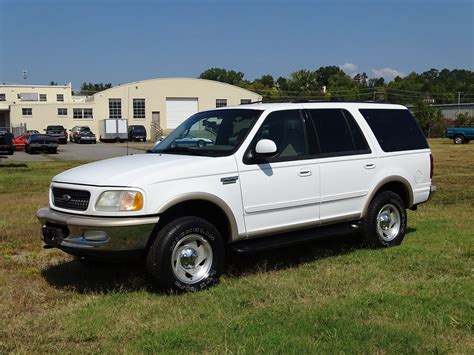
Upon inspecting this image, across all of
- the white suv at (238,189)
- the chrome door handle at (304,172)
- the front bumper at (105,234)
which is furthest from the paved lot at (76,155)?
the front bumper at (105,234)

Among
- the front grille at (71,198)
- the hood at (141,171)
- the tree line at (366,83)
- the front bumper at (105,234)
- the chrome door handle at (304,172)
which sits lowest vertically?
the front bumper at (105,234)

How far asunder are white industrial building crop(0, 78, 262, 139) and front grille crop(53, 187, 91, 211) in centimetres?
5947

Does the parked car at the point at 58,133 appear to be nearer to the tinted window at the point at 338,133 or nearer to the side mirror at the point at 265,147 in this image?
the tinted window at the point at 338,133

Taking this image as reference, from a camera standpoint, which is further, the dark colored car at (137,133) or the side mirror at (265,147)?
the dark colored car at (137,133)

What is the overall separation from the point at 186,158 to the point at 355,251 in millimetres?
2826

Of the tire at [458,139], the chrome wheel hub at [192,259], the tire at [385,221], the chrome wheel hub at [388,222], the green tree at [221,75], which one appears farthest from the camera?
the green tree at [221,75]

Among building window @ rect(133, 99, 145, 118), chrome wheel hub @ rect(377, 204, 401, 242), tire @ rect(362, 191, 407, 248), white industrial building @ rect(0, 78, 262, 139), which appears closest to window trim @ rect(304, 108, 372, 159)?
tire @ rect(362, 191, 407, 248)

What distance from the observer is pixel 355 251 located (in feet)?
24.2

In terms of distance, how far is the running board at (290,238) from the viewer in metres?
5.98

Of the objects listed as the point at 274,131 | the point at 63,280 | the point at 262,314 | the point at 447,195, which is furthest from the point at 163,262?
the point at 447,195

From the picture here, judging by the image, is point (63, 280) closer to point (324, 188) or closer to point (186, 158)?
point (186, 158)

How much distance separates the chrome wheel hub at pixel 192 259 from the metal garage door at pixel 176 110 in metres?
62.3

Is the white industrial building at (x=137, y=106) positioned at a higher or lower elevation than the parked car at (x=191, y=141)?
higher

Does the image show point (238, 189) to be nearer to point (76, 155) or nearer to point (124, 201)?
point (124, 201)
